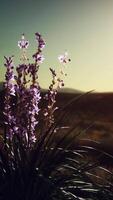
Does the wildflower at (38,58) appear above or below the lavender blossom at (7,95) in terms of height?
above

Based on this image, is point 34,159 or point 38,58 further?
point 38,58

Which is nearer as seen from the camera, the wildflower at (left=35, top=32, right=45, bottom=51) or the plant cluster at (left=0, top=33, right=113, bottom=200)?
the plant cluster at (left=0, top=33, right=113, bottom=200)

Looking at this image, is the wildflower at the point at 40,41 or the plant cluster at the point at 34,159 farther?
the wildflower at the point at 40,41

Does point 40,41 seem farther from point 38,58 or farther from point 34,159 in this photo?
point 34,159

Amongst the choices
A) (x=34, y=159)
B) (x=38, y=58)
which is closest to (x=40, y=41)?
(x=38, y=58)

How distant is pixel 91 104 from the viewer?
8081 cm

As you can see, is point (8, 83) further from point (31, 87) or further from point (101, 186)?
point (101, 186)

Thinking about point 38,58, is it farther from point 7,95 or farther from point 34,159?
point 34,159

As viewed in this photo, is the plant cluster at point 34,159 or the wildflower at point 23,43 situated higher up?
the wildflower at point 23,43

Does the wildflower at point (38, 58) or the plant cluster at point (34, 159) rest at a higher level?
the wildflower at point (38, 58)

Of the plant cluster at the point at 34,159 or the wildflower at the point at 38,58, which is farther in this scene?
the wildflower at the point at 38,58

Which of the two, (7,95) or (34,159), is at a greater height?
(7,95)

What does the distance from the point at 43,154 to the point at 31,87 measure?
145cm

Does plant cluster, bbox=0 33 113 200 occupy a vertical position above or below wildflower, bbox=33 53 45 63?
below
